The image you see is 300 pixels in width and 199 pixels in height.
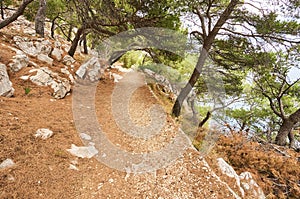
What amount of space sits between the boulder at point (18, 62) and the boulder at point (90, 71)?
1941mm

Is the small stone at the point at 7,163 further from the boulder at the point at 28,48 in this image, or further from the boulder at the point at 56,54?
the boulder at the point at 56,54

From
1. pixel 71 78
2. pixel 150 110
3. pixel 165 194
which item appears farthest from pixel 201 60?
pixel 71 78

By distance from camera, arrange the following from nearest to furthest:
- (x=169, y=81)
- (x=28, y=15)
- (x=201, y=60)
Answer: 1. (x=201, y=60)
2. (x=28, y=15)
3. (x=169, y=81)

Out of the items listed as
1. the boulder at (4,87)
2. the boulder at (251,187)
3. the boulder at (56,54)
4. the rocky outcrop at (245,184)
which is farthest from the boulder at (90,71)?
the boulder at (251,187)

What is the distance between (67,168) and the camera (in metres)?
2.92

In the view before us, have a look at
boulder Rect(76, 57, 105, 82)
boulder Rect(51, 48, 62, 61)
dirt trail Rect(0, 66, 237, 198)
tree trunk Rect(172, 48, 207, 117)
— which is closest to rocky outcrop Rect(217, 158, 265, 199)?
dirt trail Rect(0, 66, 237, 198)

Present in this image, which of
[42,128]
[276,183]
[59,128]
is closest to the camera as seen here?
[42,128]

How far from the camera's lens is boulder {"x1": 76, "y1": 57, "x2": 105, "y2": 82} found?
7.34m

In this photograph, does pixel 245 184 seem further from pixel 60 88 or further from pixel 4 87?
pixel 4 87

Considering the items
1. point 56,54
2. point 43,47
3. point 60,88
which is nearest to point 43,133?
point 60,88

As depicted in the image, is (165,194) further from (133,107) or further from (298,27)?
(298,27)

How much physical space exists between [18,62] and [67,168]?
4.21 metres

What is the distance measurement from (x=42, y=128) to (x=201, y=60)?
4.88 metres

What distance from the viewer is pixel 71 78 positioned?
257 inches
